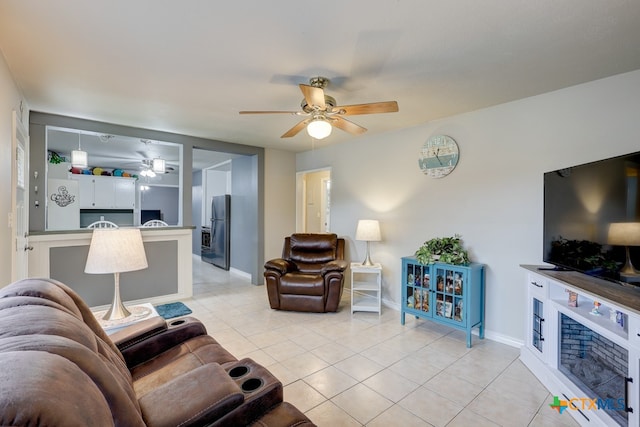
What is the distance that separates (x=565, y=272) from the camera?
95.6 inches

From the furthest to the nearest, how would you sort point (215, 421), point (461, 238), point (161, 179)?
point (161, 179)
point (461, 238)
point (215, 421)

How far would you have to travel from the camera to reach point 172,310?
404 cm

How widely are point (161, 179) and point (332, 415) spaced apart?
27.1ft

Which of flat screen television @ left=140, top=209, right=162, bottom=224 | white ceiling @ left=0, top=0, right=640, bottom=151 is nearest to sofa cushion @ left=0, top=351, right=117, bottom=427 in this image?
white ceiling @ left=0, top=0, right=640, bottom=151

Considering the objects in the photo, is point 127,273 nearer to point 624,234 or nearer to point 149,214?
point 624,234

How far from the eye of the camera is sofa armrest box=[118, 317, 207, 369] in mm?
1771

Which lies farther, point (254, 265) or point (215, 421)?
point (254, 265)

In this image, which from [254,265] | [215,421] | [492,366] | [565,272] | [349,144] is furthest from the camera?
[254,265]

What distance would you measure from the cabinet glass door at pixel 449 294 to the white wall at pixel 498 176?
0.36 metres

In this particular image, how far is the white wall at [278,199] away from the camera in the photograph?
5488 mm

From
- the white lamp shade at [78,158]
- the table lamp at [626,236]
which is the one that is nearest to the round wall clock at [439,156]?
the table lamp at [626,236]

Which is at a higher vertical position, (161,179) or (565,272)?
(161,179)

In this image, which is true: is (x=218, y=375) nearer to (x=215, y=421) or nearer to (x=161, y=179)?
(x=215, y=421)

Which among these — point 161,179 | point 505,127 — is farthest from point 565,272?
point 161,179
